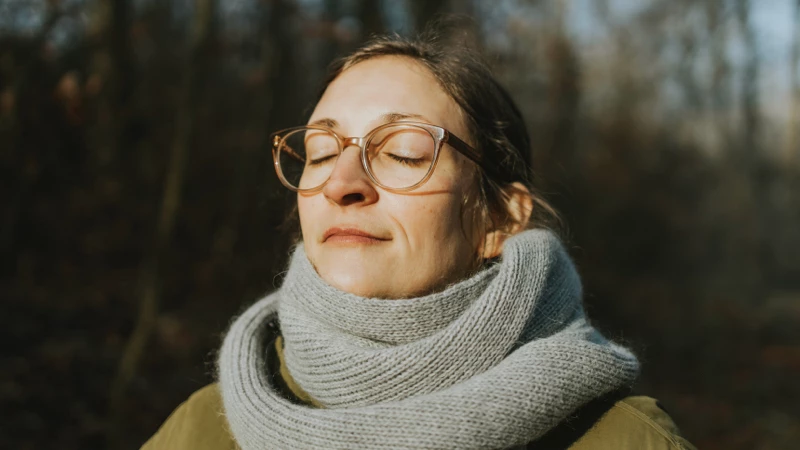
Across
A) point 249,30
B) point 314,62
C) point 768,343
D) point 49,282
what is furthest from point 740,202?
point 49,282

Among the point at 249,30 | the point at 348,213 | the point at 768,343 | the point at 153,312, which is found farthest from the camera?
the point at 768,343

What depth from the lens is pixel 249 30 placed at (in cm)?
929

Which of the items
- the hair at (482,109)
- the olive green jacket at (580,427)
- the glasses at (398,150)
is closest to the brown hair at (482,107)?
the hair at (482,109)

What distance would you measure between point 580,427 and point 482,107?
103 cm

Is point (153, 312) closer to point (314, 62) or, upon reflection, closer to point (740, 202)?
point (314, 62)

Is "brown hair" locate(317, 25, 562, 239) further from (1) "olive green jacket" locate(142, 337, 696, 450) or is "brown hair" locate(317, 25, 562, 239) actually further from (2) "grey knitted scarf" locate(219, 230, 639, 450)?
(1) "olive green jacket" locate(142, 337, 696, 450)

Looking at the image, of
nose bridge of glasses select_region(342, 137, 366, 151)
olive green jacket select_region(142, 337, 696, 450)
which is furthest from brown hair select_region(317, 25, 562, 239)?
olive green jacket select_region(142, 337, 696, 450)

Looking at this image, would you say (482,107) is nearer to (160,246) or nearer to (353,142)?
(353,142)

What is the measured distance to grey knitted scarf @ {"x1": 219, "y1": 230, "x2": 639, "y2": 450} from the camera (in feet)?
5.13

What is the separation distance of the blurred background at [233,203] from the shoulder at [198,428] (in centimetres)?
10

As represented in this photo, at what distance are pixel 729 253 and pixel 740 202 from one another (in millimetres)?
1701

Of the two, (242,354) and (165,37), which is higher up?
(165,37)

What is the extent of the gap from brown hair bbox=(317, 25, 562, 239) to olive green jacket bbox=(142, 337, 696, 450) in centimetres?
68

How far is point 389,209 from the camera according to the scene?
1.81m
